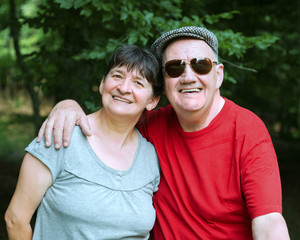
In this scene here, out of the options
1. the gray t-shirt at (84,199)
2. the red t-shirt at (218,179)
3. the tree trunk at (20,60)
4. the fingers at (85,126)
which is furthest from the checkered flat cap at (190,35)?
the tree trunk at (20,60)

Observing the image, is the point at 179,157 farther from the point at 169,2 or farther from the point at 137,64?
the point at 169,2

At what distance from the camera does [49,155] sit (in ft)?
6.55

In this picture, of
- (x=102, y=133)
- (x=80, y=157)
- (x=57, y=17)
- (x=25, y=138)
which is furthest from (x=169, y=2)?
(x=25, y=138)

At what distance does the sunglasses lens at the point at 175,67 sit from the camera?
2284mm

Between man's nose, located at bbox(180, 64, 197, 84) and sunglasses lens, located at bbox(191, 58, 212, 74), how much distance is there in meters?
0.03

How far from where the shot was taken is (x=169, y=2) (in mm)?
3447

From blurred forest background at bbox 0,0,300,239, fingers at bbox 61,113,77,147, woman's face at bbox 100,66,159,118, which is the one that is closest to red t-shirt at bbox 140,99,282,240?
woman's face at bbox 100,66,159,118

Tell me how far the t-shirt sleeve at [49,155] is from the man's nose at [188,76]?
2.93ft

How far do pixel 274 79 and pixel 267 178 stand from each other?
3.04 metres

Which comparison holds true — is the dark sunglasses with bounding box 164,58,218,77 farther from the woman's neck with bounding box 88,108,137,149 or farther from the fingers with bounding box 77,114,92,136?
the fingers with bounding box 77,114,92,136

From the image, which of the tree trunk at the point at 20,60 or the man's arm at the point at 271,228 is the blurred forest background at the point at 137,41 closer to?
the tree trunk at the point at 20,60

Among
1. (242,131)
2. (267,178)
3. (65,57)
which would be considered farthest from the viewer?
(65,57)

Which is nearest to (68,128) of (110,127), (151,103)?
(110,127)

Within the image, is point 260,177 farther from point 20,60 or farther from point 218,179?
point 20,60
